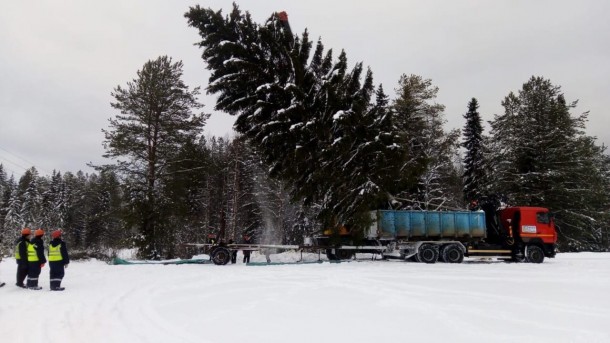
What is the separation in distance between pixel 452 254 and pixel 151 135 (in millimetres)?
A: 17966

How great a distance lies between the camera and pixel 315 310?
7.62 m

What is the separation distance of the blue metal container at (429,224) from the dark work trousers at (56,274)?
42.6 ft

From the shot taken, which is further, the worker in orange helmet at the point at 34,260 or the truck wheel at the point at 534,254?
the truck wheel at the point at 534,254

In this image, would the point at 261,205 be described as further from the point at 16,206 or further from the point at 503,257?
the point at 16,206

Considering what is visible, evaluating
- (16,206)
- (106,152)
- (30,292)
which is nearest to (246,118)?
(106,152)

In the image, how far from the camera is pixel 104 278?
1338 cm

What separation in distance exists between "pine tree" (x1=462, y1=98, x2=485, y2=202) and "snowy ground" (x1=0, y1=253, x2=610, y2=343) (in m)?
21.9

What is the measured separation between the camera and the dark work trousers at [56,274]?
10.9 m

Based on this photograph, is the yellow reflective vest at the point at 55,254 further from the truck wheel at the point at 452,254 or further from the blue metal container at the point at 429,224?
the truck wheel at the point at 452,254

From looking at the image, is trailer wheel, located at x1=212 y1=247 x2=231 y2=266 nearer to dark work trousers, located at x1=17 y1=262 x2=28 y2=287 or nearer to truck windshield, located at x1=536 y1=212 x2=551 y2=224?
dark work trousers, located at x1=17 y1=262 x2=28 y2=287

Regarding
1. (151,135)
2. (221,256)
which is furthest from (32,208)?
(221,256)

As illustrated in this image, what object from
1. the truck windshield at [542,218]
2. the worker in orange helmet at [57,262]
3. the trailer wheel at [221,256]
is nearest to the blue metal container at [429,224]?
the truck windshield at [542,218]

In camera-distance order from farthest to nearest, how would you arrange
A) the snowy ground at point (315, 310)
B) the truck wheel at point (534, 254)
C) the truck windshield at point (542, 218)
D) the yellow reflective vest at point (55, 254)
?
the truck windshield at point (542, 218) → the truck wheel at point (534, 254) → the yellow reflective vest at point (55, 254) → the snowy ground at point (315, 310)

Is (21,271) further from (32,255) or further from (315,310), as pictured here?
(315,310)
